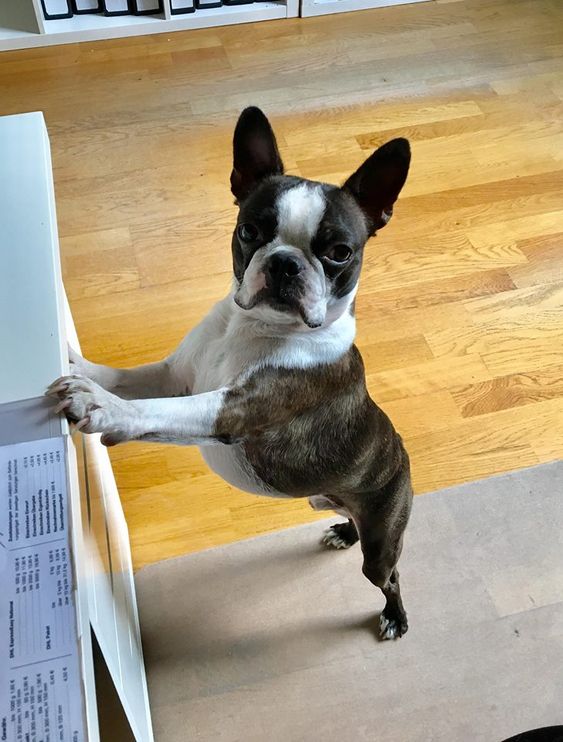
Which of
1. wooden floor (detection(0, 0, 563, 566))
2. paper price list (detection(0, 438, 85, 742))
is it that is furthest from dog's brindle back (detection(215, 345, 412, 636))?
wooden floor (detection(0, 0, 563, 566))

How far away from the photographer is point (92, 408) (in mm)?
1029

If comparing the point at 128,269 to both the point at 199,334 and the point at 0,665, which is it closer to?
the point at 199,334

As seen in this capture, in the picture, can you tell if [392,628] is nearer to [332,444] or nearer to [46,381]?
[332,444]

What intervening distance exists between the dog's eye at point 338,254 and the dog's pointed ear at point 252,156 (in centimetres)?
22

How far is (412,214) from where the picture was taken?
2.92 meters

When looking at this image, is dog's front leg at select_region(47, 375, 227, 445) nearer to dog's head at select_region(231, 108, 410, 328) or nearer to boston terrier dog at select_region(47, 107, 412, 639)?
boston terrier dog at select_region(47, 107, 412, 639)

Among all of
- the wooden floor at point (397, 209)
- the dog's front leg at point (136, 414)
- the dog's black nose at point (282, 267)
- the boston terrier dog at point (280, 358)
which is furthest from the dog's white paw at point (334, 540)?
the dog's black nose at point (282, 267)

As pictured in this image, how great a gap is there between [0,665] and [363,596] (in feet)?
4.56

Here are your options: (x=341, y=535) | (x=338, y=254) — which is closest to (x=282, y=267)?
(x=338, y=254)

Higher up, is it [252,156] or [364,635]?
[252,156]

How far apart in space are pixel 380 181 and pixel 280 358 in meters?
0.41

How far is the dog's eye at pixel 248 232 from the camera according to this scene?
1340 mm

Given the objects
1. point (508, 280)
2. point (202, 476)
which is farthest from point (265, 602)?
point (508, 280)

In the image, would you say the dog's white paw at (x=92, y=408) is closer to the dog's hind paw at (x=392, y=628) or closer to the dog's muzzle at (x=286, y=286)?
the dog's muzzle at (x=286, y=286)
